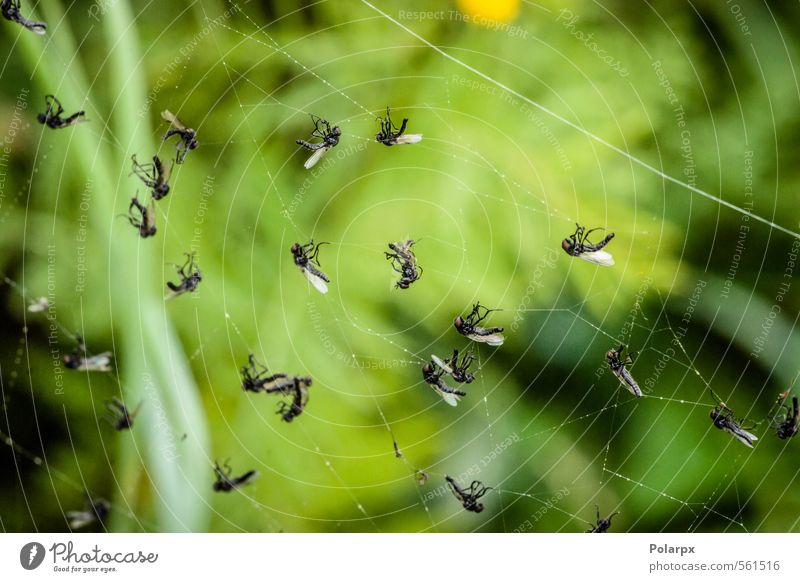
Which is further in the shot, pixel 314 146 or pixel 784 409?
pixel 784 409

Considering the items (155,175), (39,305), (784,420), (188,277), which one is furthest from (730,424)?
(39,305)

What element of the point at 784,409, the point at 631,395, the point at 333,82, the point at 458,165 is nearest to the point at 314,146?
the point at 333,82

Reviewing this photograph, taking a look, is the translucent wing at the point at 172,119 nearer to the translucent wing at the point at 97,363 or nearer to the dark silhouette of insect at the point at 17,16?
the dark silhouette of insect at the point at 17,16

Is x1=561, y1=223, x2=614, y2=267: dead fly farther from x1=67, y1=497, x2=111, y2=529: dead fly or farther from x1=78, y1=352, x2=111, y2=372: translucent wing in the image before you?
x1=67, y1=497, x2=111, y2=529: dead fly

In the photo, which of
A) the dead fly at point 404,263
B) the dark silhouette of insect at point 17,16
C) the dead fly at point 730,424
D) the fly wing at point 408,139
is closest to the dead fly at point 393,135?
the fly wing at point 408,139
